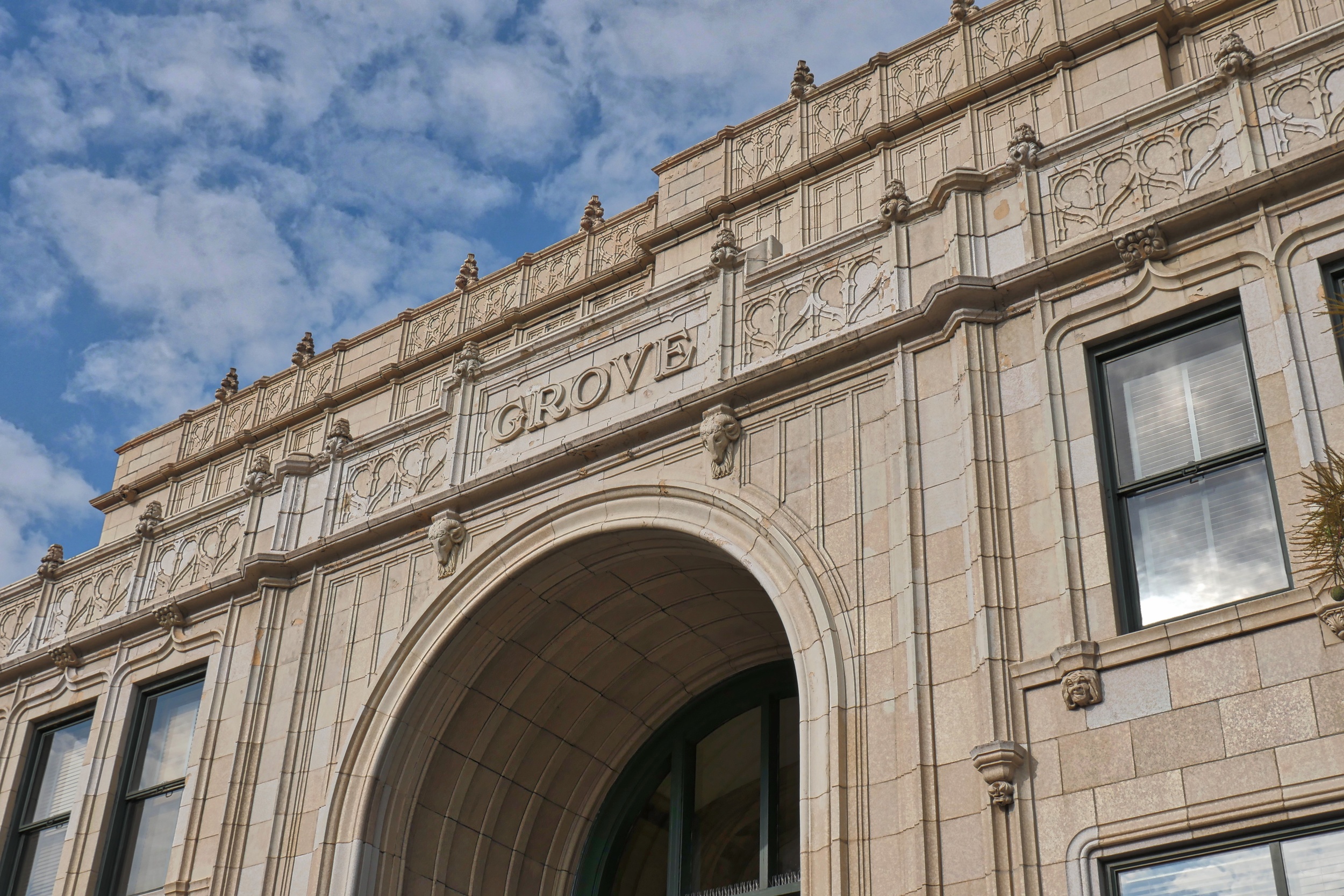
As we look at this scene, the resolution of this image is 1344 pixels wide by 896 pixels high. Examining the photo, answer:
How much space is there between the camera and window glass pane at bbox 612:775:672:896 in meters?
17.1

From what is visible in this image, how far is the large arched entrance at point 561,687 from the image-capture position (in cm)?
1570

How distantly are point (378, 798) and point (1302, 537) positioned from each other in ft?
29.4

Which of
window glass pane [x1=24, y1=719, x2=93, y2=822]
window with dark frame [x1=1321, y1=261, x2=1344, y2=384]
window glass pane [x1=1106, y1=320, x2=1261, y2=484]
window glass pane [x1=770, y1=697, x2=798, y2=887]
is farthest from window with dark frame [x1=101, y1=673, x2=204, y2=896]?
window with dark frame [x1=1321, y1=261, x2=1344, y2=384]

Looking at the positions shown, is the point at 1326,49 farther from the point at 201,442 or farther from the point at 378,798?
the point at 201,442

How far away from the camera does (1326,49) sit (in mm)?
13039

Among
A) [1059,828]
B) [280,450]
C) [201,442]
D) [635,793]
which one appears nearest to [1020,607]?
[1059,828]

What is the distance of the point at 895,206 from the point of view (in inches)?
580

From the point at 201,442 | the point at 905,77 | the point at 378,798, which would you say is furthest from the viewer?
the point at 201,442

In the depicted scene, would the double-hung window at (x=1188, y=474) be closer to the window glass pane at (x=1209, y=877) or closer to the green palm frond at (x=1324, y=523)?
the green palm frond at (x=1324, y=523)

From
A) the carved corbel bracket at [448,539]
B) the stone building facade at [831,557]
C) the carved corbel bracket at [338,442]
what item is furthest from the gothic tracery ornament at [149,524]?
the carved corbel bracket at [448,539]

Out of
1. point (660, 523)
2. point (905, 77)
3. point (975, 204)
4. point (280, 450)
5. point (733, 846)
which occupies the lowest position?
point (733, 846)

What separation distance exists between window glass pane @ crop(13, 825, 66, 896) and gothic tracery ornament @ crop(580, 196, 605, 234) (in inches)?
408

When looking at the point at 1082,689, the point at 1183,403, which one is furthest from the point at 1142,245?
the point at 1082,689

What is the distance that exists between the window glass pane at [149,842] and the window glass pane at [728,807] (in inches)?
217
